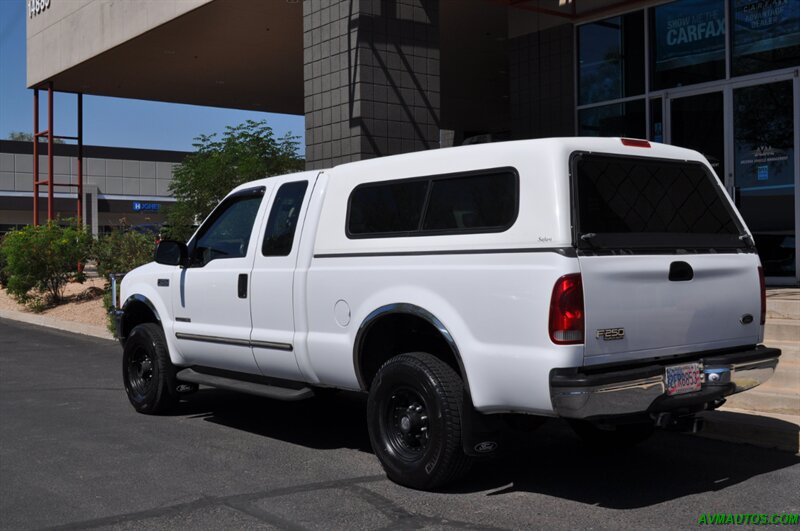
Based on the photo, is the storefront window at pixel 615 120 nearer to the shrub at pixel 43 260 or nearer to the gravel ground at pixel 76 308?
the gravel ground at pixel 76 308

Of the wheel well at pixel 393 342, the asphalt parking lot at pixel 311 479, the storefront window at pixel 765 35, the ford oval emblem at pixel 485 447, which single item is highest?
the storefront window at pixel 765 35

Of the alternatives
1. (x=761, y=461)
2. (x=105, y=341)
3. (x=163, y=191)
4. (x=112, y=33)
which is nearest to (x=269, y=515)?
(x=761, y=461)

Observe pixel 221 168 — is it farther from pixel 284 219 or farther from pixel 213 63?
pixel 284 219

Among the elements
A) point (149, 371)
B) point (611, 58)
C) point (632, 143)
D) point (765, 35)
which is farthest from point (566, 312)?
point (611, 58)

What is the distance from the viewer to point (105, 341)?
1554 cm

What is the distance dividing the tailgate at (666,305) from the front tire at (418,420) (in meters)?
0.99

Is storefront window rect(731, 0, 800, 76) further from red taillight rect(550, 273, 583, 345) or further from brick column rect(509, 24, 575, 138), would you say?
red taillight rect(550, 273, 583, 345)

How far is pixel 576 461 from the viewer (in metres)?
6.73

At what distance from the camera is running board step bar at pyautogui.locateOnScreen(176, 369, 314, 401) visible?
685 cm

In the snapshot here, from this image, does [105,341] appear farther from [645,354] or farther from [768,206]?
[645,354]

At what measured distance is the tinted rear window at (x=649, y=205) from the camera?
537 centimetres

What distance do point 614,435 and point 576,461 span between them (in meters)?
0.43

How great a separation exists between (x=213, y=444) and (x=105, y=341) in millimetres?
8984

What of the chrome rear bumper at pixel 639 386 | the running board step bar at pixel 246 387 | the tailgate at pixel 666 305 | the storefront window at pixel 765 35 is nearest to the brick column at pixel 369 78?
the storefront window at pixel 765 35
